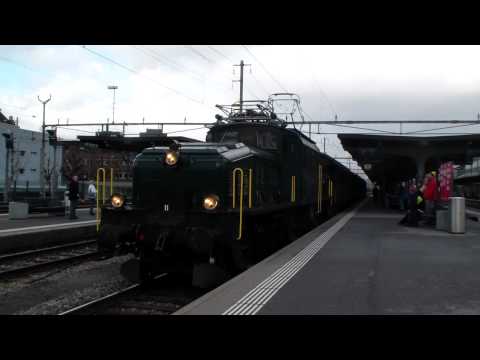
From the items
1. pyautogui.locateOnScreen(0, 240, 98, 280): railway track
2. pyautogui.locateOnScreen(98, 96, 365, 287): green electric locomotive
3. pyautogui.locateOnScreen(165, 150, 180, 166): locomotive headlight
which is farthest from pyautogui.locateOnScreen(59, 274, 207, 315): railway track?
pyautogui.locateOnScreen(0, 240, 98, 280): railway track

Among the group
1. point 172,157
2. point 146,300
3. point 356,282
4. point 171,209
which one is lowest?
point 146,300

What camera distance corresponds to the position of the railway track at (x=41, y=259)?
10.5 m

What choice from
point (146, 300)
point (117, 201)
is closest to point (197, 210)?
point (117, 201)

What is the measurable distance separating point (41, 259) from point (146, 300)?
527 centimetres

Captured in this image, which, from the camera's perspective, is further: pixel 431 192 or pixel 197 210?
pixel 431 192

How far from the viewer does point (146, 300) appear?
318 inches

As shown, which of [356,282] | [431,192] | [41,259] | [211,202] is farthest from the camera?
[431,192]

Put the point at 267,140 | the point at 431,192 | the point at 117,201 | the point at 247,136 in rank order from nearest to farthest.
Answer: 1. the point at 117,201
2. the point at 247,136
3. the point at 267,140
4. the point at 431,192

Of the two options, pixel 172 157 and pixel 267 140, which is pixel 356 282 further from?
pixel 267 140

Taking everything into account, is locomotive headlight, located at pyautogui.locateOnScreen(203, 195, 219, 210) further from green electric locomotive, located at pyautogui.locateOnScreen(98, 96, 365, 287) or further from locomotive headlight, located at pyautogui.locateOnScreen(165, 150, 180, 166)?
locomotive headlight, located at pyautogui.locateOnScreen(165, 150, 180, 166)

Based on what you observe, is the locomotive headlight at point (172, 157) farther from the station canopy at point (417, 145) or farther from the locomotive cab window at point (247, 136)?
the station canopy at point (417, 145)

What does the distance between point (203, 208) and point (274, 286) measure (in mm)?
2094

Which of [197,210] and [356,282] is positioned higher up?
[197,210]

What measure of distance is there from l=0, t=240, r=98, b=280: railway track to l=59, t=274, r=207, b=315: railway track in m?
3.07
